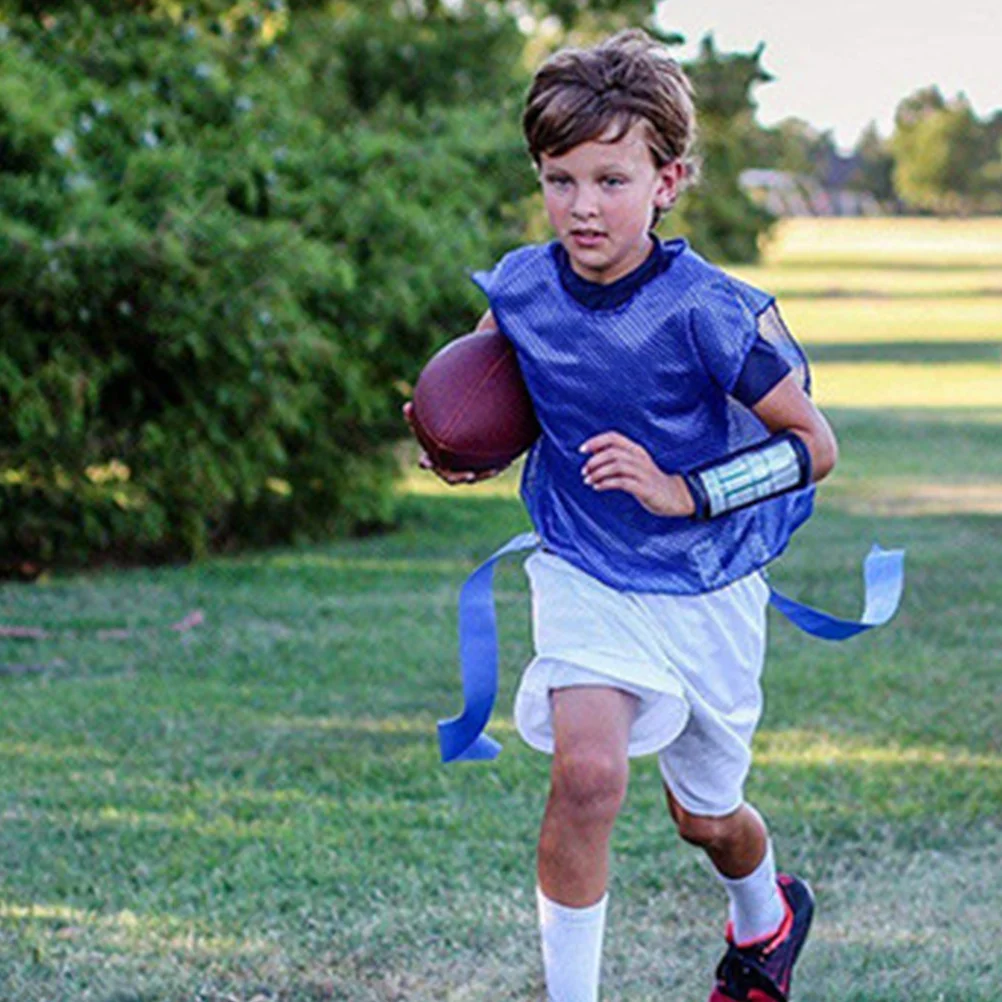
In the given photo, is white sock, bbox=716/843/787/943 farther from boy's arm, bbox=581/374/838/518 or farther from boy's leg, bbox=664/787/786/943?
boy's arm, bbox=581/374/838/518

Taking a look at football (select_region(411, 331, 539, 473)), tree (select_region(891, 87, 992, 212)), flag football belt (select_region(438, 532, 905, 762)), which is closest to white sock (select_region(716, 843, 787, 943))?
flag football belt (select_region(438, 532, 905, 762))

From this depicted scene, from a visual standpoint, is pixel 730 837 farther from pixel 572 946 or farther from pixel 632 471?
pixel 632 471

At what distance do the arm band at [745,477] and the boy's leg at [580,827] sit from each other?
394 millimetres

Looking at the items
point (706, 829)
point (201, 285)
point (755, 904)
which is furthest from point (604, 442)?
point (201, 285)

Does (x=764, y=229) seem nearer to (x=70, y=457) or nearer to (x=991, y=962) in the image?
(x=70, y=457)

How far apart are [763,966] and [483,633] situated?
864 millimetres

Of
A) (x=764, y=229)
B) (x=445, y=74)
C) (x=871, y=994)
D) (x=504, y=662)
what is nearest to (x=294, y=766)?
(x=504, y=662)

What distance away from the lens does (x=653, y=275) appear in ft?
13.3

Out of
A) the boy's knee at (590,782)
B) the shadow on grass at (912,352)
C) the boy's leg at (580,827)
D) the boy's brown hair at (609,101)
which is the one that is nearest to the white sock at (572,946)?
the boy's leg at (580,827)

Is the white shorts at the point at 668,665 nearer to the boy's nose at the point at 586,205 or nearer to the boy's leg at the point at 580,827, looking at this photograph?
the boy's leg at the point at 580,827

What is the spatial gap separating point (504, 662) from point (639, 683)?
4140 millimetres

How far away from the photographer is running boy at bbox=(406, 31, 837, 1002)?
3.94 meters

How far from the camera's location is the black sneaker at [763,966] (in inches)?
172

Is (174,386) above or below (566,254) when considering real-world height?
below
